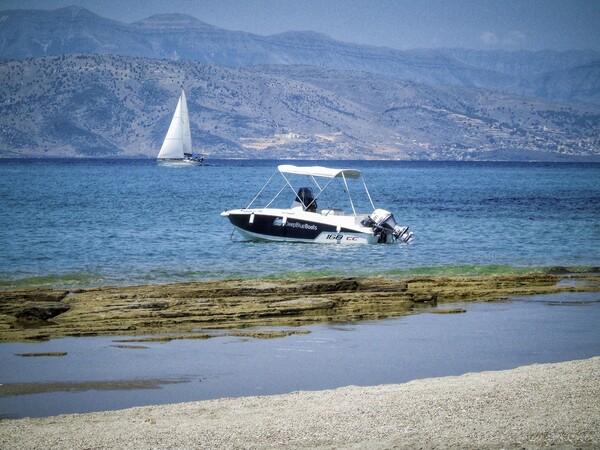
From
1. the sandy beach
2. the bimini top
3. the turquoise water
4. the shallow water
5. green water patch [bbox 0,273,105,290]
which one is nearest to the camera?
the sandy beach

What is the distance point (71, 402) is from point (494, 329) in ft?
32.0

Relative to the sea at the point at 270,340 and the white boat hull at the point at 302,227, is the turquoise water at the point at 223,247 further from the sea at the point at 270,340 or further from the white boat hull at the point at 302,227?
the white boat hull at the point at 302,227

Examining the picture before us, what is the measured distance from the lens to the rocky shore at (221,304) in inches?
782

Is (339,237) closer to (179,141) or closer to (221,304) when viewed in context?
(221,304)

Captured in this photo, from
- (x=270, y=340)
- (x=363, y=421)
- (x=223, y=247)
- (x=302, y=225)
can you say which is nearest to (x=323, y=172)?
(x=302, y=225)

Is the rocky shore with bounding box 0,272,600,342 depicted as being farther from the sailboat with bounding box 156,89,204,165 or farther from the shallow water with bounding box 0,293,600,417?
the sailboat with bounding box 156,89,204,165

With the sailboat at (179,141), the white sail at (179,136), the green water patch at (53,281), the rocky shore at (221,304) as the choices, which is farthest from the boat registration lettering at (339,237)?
the sailboat at (179,141)

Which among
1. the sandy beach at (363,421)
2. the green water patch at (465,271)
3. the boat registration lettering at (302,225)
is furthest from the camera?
the boat registration lettering at (302,225)

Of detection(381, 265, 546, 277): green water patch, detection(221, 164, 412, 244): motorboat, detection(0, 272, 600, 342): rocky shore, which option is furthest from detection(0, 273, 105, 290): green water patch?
detection(221, 164, 412, 244): motorboat

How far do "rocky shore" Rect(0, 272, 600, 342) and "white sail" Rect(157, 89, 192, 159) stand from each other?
451 ft

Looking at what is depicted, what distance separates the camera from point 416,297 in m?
24.0

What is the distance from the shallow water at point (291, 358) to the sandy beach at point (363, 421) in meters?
1.27

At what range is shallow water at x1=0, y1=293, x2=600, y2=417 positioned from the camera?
15.0 m

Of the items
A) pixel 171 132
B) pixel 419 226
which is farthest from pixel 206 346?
pixel 171 132
